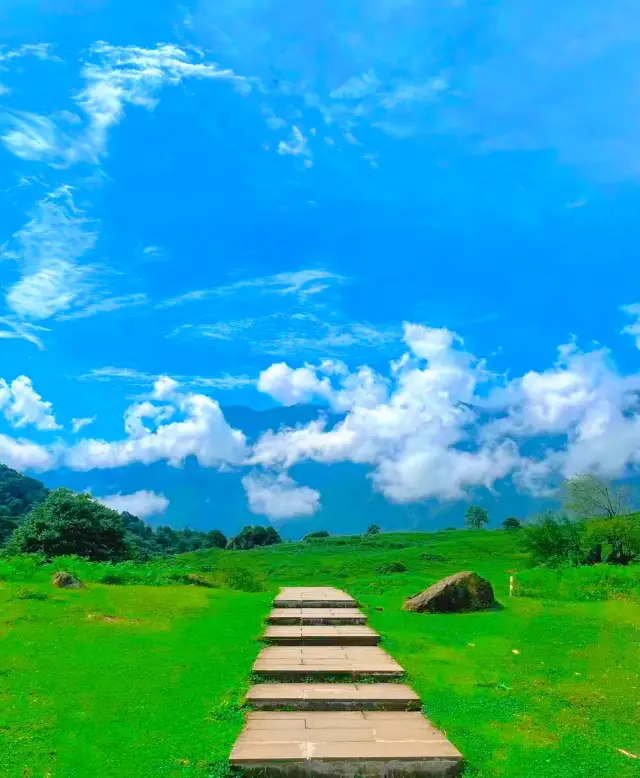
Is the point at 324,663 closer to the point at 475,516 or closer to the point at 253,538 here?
the point at 253,538

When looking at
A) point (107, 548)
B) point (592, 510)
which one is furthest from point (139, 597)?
point (592, 510)

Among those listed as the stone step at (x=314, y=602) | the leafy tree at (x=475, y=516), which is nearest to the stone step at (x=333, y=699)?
the stone step at (x=314, y=602)

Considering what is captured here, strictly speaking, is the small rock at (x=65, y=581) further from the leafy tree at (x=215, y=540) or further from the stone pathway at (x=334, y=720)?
the leafy tree at (x=215, y=540)

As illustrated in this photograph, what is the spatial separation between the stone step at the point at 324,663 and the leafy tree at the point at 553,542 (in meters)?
34.7

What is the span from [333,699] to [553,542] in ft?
135

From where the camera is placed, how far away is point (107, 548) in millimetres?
44062

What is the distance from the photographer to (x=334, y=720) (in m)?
9.82

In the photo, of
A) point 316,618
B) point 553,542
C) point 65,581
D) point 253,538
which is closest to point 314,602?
point 316,618

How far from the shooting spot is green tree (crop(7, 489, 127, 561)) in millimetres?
42312

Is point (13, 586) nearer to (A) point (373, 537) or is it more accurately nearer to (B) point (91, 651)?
(B) point (91, 651)

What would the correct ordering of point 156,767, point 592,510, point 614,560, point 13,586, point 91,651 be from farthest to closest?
point 592,510
point 614,560
point 13,586
point 91,651
point 156,767

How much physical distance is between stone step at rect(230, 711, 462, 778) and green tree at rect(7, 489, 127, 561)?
3597 cm

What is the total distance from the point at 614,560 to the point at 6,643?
38146mm

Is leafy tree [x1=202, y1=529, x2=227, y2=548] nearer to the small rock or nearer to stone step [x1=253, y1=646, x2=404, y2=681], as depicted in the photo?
the small rock
